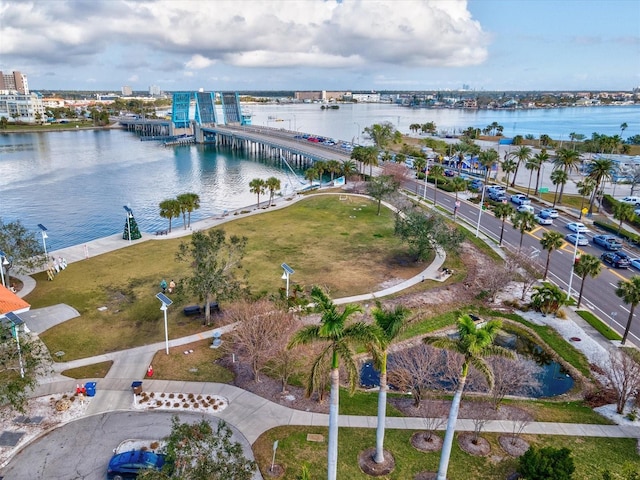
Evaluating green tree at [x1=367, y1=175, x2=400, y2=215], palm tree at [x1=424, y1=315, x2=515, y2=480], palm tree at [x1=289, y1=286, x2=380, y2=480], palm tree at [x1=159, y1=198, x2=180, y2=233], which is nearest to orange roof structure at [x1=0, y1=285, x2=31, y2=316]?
palm tree at [x1=289, y1=286, x2=380, y2=480]

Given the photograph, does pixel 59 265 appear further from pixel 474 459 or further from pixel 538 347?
pixel 538 347

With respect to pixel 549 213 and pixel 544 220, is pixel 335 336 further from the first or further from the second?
pixel 549 213

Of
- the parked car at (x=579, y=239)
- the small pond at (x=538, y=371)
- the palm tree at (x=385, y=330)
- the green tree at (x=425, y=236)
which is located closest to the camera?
the palm tree at (x=385, y=330)

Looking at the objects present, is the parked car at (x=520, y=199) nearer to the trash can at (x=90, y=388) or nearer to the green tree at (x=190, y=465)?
the trash can at (x=90, y=388)

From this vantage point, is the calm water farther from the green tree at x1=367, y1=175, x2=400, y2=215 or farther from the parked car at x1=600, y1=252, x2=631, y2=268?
the parked car at x1=600, y1=252, x2=631, y2=268

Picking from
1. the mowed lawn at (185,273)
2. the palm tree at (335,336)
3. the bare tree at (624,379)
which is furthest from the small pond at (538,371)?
the palm tree at (335,336)

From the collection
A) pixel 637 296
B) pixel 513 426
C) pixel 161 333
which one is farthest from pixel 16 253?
pixel 637 296
